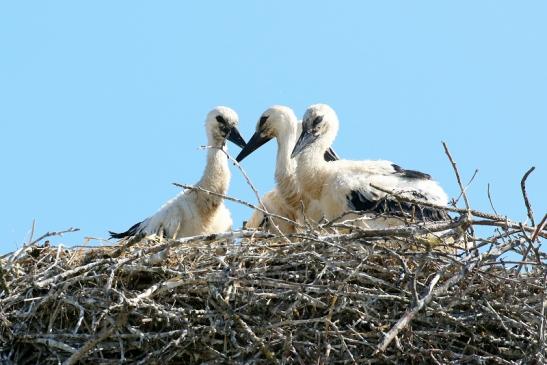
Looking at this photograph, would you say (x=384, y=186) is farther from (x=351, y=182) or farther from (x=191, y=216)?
(x=191, y=216)

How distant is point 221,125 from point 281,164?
27.4 inches

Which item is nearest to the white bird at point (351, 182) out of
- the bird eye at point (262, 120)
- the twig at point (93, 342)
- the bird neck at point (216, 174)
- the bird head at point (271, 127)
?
the bird head at point (271, 127)

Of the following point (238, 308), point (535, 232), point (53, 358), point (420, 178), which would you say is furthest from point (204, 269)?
point (420, 178)

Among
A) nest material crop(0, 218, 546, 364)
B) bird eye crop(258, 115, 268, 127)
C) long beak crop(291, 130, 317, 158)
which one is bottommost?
nest material crop(0, 218, 546, 364)

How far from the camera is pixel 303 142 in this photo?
954cm

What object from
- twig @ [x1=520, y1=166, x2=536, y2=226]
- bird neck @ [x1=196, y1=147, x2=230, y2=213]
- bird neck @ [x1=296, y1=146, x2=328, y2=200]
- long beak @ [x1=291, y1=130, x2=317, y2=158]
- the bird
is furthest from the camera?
bird neck @ [x1=196, y1=147, x2=230, y2=213]

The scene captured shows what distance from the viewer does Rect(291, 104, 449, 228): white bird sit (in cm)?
874

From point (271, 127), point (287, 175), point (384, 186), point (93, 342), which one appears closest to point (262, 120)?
point (271, 127)

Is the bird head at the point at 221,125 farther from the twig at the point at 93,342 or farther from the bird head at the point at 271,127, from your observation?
the twig at the point at 93,342

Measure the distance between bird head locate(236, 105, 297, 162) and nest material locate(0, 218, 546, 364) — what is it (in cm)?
272

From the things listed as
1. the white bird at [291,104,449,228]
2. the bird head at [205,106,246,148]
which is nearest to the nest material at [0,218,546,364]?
the white bird at [291,104,449,228]

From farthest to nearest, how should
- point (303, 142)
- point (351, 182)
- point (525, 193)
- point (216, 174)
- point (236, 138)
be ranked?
point (236, 138), point (216, 174), point (303, 142), point (351, 182), point (525, 193)

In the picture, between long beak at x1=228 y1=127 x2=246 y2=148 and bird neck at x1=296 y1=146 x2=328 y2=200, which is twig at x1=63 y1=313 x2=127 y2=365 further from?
long beak at x1=228 y1=127 x2=246 y2=148

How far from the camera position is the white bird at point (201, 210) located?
30.7 ft
